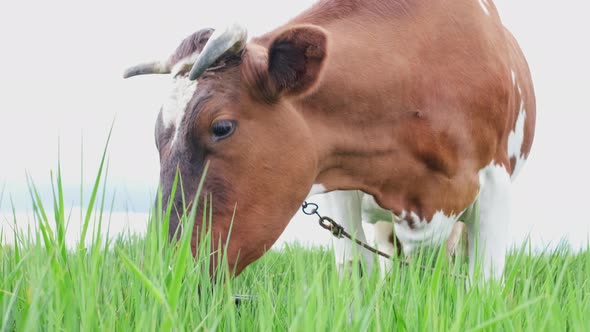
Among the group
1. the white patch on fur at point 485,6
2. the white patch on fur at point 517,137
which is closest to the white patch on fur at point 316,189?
the white patch on fur at point 517,137

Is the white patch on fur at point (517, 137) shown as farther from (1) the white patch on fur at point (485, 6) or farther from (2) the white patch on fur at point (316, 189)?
(2) the white patch on fur at point (316, 189)

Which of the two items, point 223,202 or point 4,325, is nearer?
point 4,325

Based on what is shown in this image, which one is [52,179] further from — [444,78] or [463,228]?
[463,228]

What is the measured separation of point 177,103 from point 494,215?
67.8 inches

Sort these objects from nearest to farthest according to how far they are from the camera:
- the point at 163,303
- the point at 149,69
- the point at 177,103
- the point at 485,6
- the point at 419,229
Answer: the point at 163,303 < the point at 177,103 < the point at 149,69 < the point at 419,229 < the point at 485,6

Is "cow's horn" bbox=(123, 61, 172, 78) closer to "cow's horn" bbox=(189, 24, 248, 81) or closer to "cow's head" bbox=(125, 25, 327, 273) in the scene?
"cow's head" bbox=(125, 25, 327, 273)

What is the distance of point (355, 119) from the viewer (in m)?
3.00

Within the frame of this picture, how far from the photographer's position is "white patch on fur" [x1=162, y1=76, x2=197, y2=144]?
271cm

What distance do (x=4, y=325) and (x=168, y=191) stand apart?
4.05 feet

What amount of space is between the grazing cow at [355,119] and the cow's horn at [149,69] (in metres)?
0.02

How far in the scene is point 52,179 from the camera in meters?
1.71

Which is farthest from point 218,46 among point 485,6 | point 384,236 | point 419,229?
point 384,236

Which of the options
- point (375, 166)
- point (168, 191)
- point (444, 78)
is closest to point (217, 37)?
point (168, 191)

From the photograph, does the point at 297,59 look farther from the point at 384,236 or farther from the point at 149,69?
the point at 384,236
